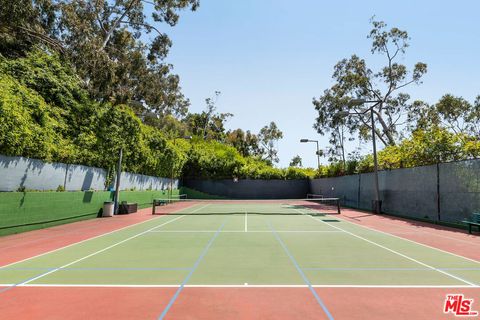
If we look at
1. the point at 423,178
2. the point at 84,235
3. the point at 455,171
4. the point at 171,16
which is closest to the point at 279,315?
the point at 84,235

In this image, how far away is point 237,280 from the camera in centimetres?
751

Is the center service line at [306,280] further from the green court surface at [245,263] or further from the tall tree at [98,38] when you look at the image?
the tall tree at [98,38]

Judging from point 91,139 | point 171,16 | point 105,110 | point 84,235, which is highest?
point 171,16

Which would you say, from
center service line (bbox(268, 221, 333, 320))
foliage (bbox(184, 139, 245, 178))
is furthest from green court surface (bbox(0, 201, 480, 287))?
foliage (bbox(184, 139, 245, 178))

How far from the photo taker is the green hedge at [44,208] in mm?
14320

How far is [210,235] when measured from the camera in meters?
14.3

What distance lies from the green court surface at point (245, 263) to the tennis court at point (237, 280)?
1.1 inches

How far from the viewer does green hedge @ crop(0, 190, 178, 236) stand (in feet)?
47.0

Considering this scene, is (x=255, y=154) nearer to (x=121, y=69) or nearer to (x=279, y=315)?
(x=121, y=69)

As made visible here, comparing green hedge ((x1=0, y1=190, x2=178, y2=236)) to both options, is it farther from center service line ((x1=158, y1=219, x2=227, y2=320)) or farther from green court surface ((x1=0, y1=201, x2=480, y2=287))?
center service line ((x1=158, y1=219, x2=227, y2=320))

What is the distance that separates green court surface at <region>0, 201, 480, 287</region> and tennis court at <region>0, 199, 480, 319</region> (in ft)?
0.09

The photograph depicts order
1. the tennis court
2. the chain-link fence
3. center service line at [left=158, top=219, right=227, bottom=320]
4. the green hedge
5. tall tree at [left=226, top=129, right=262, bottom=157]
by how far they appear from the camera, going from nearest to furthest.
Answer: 1. center service line at [left=158, top=219, right=227, bottom=320]
2. the tennis court
3. the green hedge
4. the chain-link fence
5. tall tree at [left=226, top=129, right=262, bottom=157]

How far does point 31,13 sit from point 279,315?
24.2m

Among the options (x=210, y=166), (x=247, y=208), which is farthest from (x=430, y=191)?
(x=210, y=166)
